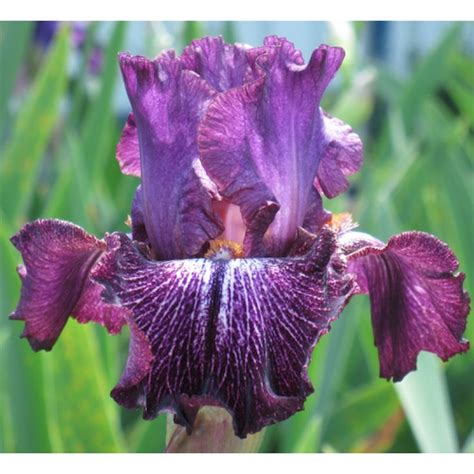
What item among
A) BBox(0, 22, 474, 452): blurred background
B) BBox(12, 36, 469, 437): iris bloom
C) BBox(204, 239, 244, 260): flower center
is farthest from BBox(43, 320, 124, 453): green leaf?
BBox(204, 239, 244, 260): flower center

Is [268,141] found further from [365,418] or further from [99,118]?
[99,118]

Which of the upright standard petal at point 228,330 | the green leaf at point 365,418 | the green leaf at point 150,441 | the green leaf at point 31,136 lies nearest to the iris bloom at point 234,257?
the upright standard petal at point 228,330

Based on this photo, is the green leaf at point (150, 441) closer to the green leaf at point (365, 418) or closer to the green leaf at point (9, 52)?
the green leaf at point (365, 418)

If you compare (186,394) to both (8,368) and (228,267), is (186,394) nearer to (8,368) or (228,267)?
(228,267)

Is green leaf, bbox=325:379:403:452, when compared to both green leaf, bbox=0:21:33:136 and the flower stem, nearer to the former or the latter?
the flower stem

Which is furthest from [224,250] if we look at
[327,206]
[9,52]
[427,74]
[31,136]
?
[427,74]
